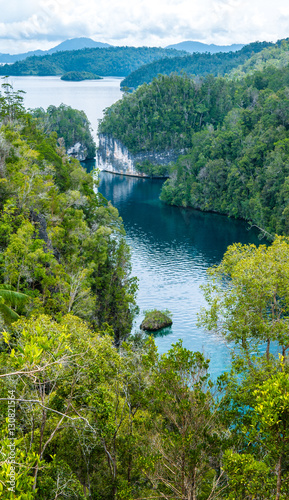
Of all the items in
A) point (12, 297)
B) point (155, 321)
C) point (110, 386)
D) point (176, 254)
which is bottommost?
point (155, 321)

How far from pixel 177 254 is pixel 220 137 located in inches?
1462

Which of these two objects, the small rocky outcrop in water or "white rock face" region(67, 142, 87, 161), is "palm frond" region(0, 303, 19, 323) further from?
"white rock face" region(67, 142, 87, 161)

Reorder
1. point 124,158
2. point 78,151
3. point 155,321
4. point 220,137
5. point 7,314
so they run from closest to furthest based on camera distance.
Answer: point 7,314
point 155,321
point 220,137
point 124,158
point 78,151

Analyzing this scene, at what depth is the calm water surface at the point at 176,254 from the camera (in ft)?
127

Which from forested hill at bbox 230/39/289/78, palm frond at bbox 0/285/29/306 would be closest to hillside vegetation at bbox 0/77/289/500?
palm frond at bbox 0/285/29/306

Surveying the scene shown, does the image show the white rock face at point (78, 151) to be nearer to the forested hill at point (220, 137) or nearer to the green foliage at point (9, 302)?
the forested hill at point (220, 137)

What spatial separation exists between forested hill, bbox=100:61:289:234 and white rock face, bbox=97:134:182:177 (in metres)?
1.87

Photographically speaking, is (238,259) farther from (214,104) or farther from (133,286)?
(214,104)

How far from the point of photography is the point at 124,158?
124 meters

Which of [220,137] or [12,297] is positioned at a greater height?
[220,137]

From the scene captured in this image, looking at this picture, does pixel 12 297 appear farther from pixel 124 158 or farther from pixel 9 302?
pixel 124 158

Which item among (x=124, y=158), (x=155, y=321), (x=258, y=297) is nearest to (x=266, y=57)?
(x=124, y=158)

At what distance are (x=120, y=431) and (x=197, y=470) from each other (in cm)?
309

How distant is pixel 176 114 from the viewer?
12456 cm
